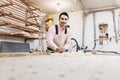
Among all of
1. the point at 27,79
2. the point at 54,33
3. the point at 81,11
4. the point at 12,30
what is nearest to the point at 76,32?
the point at 81,11

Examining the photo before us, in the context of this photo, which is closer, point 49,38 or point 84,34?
point 49,38

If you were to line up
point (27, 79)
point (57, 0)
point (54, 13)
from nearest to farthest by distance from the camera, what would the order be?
point (27, 79) → point (57, 0) → point (54, 13)

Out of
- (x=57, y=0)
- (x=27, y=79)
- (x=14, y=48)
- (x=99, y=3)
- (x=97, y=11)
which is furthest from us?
(x=97, y=11)

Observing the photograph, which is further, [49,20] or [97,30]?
[49,20]

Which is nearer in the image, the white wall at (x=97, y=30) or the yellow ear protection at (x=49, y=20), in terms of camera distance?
the white wall at (x=97, y=30)

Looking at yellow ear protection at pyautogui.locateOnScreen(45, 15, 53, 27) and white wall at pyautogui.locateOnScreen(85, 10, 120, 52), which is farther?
yellow ear protection at pyautogui.locateOnScreen(45, 15, 53, 27)

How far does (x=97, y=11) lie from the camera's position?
17.7 feet

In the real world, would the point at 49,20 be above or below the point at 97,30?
above

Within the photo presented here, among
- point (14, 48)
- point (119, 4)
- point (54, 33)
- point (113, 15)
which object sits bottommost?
point (14, 48)

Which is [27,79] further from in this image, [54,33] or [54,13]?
[54,13]

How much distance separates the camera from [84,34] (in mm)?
5520

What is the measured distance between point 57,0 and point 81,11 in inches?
57.9

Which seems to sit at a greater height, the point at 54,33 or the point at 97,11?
the point at 97,11

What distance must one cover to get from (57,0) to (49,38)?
255 centimetres
